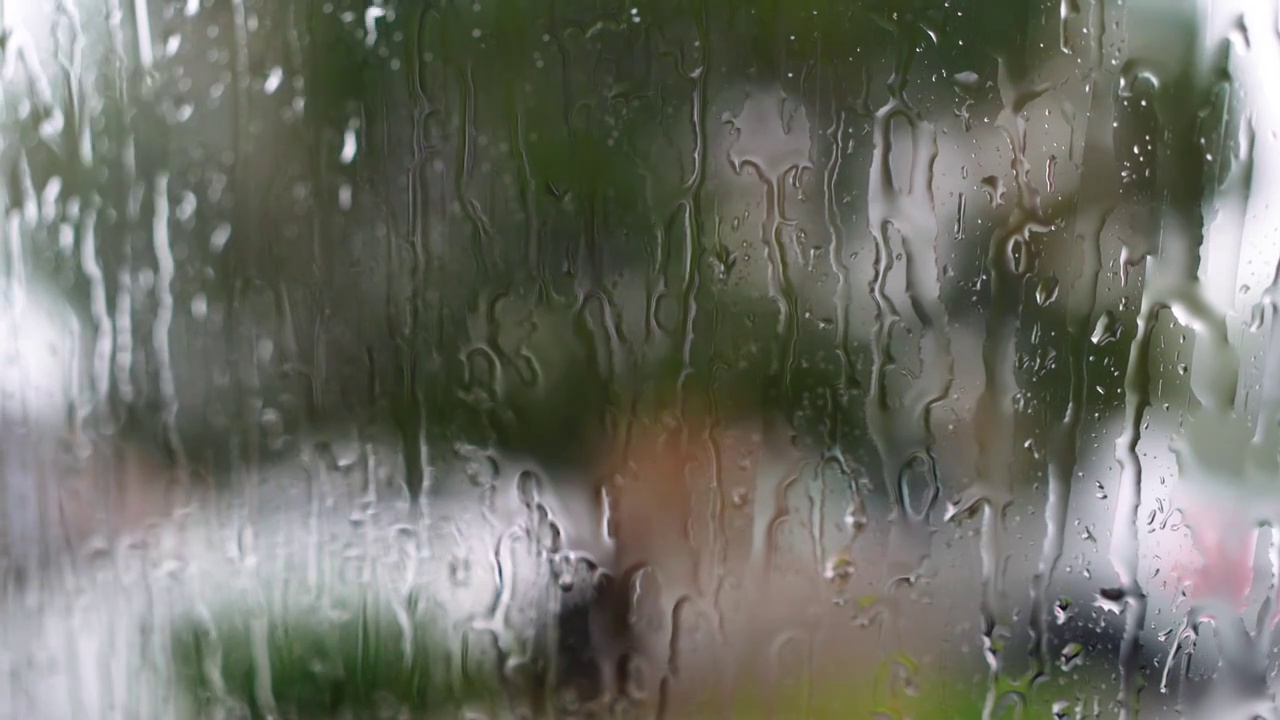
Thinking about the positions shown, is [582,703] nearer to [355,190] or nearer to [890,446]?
[890,446]

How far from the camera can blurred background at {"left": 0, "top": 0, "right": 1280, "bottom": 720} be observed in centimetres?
58

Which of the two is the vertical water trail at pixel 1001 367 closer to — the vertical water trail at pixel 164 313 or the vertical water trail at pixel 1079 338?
the vertical water trail at pixel 1079 338

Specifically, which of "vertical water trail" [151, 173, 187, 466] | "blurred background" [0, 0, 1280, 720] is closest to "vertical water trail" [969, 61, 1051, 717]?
"blurred background" [0, 0, 1280, 720]

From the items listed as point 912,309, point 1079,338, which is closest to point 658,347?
point 912,309

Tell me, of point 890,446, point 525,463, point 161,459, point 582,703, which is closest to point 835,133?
point 890,446

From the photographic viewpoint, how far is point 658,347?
0.60m

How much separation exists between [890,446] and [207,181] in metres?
0.57

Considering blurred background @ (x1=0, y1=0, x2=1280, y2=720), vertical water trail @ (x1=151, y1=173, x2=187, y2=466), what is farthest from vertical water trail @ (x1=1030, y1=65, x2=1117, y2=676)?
vertical water trail @ (x1=151, y1=173, x2=187, y2=466)

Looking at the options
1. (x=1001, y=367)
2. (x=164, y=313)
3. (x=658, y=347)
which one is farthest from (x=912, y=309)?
(x=164, y=313)

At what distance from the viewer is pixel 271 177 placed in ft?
1.99

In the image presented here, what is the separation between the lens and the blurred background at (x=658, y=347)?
0.58 meters

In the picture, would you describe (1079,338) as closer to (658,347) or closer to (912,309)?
(912,309)

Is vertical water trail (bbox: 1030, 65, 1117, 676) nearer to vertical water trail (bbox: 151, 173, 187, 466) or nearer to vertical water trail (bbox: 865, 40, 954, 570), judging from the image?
vertical water trail (bbox: 865, 40, 954, 570)

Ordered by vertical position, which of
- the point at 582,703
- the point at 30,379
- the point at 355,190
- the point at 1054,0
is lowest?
the point at 582,703
